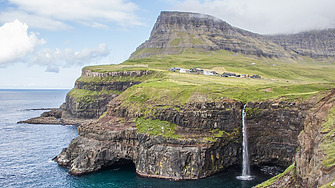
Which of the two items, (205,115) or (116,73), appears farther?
(116,73)

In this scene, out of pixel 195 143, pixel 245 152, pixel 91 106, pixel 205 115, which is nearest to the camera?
pixel 195 143

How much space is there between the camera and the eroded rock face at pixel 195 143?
2534 inches

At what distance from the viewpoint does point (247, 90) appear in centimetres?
7844

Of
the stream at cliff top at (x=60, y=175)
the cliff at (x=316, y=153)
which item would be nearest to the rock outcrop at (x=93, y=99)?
the stream at cliff top at (x=60, y=175)

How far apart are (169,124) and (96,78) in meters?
98.6

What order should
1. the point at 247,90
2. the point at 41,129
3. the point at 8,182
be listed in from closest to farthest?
the point at 8,182, the point at 247,90, the point at 41,129

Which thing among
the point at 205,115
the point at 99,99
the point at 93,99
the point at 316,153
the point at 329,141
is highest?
the point at 329,141

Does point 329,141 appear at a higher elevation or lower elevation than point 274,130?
higher

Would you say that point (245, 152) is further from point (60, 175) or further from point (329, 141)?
point (60, 175)

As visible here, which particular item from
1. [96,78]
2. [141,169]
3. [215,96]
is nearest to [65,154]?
[141,169]

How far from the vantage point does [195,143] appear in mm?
65312

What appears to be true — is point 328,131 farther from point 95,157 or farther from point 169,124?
point 95,157

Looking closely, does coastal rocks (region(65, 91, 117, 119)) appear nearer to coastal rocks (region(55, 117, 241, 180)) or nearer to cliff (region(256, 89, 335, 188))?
coastal rocks (region(55, 117, 241, 180))

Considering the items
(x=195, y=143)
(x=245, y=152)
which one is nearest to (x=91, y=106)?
(x=195, y=143)
